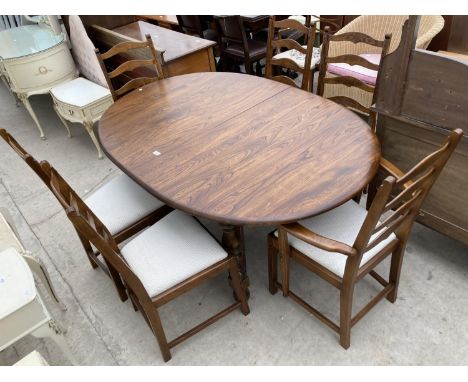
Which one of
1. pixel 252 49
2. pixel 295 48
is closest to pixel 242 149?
pixel 295 48

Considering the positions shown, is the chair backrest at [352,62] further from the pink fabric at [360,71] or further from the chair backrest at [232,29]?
the chair backrest at [232,29]

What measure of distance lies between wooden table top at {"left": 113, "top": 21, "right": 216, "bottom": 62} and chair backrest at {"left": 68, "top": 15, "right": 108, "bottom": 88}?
356 millimetres

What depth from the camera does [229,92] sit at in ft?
7.07

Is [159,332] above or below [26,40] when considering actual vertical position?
below

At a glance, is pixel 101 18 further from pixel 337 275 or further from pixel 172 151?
pixel 337 275

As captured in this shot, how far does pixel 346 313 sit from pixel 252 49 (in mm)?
2758

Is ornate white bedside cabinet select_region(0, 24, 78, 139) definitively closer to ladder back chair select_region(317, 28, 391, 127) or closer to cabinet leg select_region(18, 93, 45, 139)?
cabinet leg select_region(18, 93, 45, 139)

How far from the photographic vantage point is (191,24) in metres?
3.99

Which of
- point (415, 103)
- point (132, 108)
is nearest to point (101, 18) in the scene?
point (132, 108)

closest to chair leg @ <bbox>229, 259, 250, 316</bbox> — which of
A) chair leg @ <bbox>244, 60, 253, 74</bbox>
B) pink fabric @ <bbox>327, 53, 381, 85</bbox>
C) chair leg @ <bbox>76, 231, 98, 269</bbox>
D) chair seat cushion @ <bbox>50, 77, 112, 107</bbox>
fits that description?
chair leg @ <bbox>76, 231, 98, 269</bbox>

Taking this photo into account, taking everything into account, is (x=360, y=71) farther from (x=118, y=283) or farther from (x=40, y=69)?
(x=40, y=69)

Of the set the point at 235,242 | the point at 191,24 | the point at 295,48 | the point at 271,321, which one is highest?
the point at 295,48

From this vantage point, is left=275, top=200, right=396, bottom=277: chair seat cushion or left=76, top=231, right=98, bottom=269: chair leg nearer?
left=275, top=200, right=396, bottom=277: chair seat cushion

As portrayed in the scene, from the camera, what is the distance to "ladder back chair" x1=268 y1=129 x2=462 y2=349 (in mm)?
1213
